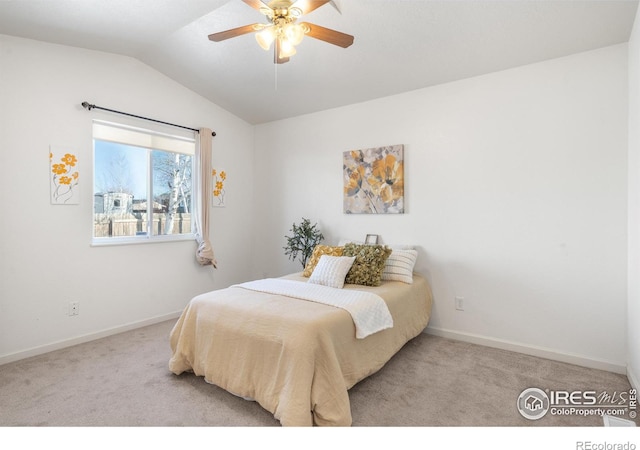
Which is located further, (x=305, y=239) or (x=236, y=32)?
(x=305, y=239)

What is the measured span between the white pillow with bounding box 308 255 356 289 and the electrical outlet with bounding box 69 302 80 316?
2236 millimetres

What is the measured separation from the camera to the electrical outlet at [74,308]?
10.3ft

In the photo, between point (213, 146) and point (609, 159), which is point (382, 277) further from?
point (213, 146)

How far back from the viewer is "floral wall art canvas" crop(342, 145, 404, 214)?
11.8 ft

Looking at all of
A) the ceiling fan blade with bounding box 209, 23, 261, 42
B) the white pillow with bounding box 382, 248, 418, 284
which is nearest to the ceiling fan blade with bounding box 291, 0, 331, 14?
the ceiling fan blade with bounding box 209, 23, 261, 42

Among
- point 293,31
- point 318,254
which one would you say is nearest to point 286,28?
point 293,31

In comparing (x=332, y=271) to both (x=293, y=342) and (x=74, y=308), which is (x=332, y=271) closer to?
(x=293, y=342)

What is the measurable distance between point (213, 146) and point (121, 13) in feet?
6.04

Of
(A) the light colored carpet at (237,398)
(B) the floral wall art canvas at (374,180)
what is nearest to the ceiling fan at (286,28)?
(B) the floral wall art canvas at (374,180)

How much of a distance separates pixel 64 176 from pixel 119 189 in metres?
0.55

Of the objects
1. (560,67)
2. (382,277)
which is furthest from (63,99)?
(560,67)

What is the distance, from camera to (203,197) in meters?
4.13

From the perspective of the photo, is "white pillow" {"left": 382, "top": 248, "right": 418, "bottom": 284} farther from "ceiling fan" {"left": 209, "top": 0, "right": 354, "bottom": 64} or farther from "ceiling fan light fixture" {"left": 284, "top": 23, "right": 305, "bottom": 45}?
"ceiling fan light fixture" {"left": 284, "top": 23, "right": 305, "bottom": 45}

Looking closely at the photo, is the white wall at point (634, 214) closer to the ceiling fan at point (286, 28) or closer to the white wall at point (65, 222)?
the ceiling fan at point (286, 28)
